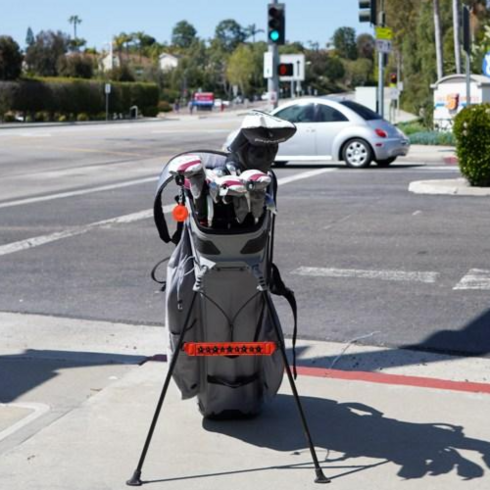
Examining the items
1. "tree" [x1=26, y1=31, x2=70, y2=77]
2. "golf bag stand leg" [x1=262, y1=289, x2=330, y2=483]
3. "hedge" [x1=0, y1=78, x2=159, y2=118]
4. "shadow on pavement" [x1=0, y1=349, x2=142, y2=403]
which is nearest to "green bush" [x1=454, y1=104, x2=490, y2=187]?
"shadow on pavement" [x1=0, y1=349, x2=142, y2=403]

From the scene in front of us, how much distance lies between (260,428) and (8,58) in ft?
218

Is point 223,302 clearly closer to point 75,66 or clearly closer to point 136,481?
point 136,481

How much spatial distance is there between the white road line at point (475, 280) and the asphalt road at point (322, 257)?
2cm

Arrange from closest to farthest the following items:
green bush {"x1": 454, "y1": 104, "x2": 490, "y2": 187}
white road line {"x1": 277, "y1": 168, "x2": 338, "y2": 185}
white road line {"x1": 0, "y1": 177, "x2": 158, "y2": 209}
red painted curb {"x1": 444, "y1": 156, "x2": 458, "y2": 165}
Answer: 1. green bush {"x1": 454, "y1": 104, "x2": 490, "y2": 187}
2. white road line {"x1": 0, "y1": 177, "x2": 158, "y2": 209}
3. white road line {"x1": 277, "y1": 168, "x2": 338, "y2": 185}
4. red painted curb {"x1": 444, "y1": 156, "x2": 458, "y2": 165}

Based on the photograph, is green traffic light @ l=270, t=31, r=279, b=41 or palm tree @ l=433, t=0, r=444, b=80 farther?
palm tree @ l=433, t=0, r=444, b=80

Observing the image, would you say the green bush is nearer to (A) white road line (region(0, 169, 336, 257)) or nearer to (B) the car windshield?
(A) white road line (region(0, 169, 336, 257))

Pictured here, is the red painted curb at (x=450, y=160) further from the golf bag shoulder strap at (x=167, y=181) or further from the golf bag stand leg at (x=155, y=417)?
the golf bag stand leg at (x=155, y=417)

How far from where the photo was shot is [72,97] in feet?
239

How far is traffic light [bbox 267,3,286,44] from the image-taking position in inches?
1036

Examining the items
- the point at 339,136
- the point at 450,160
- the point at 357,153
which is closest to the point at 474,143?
the point at 357,153

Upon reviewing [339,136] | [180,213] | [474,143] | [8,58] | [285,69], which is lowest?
[180,213]

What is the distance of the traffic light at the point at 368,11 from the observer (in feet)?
91.1

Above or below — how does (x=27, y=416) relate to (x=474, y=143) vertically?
below

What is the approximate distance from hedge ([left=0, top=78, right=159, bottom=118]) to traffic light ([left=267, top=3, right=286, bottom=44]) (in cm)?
4243
